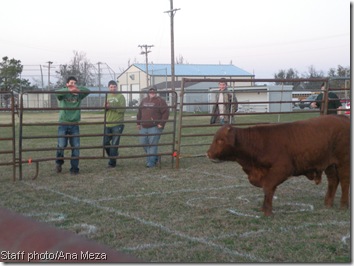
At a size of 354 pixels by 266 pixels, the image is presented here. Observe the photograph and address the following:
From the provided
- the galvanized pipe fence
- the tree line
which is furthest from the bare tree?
the galvanized pipe fence

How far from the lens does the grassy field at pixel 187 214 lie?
5.01 m

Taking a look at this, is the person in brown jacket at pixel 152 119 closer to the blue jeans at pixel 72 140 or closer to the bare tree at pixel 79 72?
the blue jeans at pixel 72 140

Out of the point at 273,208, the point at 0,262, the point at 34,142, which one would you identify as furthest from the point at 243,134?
the point at 34,142

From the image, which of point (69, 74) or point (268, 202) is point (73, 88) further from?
point (69, 74)

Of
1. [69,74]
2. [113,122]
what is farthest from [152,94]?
[69,74]

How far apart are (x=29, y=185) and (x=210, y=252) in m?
5.00

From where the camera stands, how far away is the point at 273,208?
693cm

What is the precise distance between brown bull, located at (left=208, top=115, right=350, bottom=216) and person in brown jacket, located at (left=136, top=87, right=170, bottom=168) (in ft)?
15.9

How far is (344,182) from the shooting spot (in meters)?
6.79

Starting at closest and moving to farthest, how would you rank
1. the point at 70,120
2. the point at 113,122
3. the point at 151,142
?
the point at 70,120 < the point at 113,122 < the point at 151,142

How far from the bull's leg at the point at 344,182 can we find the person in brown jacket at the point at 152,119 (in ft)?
17.0

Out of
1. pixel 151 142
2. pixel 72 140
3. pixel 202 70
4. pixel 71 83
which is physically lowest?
pixel 151 142

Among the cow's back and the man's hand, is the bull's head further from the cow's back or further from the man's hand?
the man's hand

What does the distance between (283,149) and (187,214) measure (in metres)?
1.43
